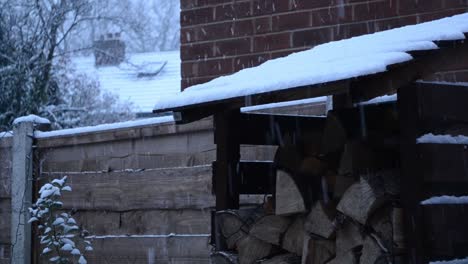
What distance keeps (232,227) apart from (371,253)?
0.94 metres

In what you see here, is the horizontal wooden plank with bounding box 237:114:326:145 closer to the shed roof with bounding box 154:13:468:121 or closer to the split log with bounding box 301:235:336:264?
the shed roof with bounding box 154:13:468:121

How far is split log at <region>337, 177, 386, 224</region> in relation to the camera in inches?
128

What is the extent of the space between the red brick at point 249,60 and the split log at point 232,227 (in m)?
2.20

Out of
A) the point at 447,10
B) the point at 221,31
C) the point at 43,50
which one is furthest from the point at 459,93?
the point at 43,50

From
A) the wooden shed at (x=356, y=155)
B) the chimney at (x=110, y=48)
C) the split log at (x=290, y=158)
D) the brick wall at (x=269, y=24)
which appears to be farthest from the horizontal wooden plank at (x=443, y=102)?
the chimney at (x=110, y=48)

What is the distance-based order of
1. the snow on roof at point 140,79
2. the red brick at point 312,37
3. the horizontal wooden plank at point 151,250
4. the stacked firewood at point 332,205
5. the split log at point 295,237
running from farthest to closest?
the snow on roof at point 140,79
the red brick at point 312,37
the horizontal wooden plank at point 151,250
the split log at point 295,237
the stacked firewood at point 332,205

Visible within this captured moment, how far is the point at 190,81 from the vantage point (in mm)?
6359

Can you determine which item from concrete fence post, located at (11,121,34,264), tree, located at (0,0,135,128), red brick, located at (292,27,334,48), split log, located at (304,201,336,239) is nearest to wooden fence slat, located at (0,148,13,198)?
concrete fence post, located at (11,121,34,264)

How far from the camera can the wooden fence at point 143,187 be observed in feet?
17.4

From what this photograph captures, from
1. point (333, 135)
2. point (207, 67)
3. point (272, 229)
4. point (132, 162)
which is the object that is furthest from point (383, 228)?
point (207, 67)

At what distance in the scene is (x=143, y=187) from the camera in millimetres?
5613

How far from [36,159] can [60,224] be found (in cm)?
88

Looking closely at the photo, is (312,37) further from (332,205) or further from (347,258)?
(347,258)

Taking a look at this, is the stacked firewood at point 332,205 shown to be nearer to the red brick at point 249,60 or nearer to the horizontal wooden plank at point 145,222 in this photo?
the horizontal wooden plank at point 145,222
